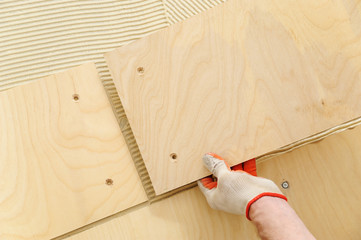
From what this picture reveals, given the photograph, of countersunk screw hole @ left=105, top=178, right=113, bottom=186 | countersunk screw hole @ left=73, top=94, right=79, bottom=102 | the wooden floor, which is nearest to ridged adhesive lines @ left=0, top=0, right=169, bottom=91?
the wooden floor

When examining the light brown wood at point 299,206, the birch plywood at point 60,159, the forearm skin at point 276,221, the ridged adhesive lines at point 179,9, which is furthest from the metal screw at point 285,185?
the ridged adhesive lines at point 179,9

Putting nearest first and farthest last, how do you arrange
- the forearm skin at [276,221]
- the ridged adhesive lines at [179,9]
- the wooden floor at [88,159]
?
the forearm skin at [276,221], the wooden floor at [88,159], the ridged adhesive lines at [179,9]

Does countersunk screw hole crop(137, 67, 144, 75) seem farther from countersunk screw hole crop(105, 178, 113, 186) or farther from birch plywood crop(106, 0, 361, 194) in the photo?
countersunk screw hole crop(105, 178, 113, 186)

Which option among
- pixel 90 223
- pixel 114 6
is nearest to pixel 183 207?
pixel 90 223

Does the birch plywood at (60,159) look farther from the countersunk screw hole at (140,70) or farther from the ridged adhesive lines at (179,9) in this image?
the ridged adhesive lines at (179,9)

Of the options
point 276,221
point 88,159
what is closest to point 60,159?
point 88,159

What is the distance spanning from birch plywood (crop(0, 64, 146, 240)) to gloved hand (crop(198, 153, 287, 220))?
12 centimetres

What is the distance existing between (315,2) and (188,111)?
0.29 meters

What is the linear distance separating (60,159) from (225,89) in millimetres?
300

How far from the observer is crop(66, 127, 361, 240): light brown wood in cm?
66

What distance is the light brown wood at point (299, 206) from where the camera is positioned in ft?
2.18

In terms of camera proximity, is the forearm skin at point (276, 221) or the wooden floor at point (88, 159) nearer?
the forearm skin at point (276, 221)

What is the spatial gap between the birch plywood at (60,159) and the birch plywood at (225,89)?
5 centimetres

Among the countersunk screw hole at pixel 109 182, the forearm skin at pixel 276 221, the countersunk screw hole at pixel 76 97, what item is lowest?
the forearm skin at pixel 276 221
